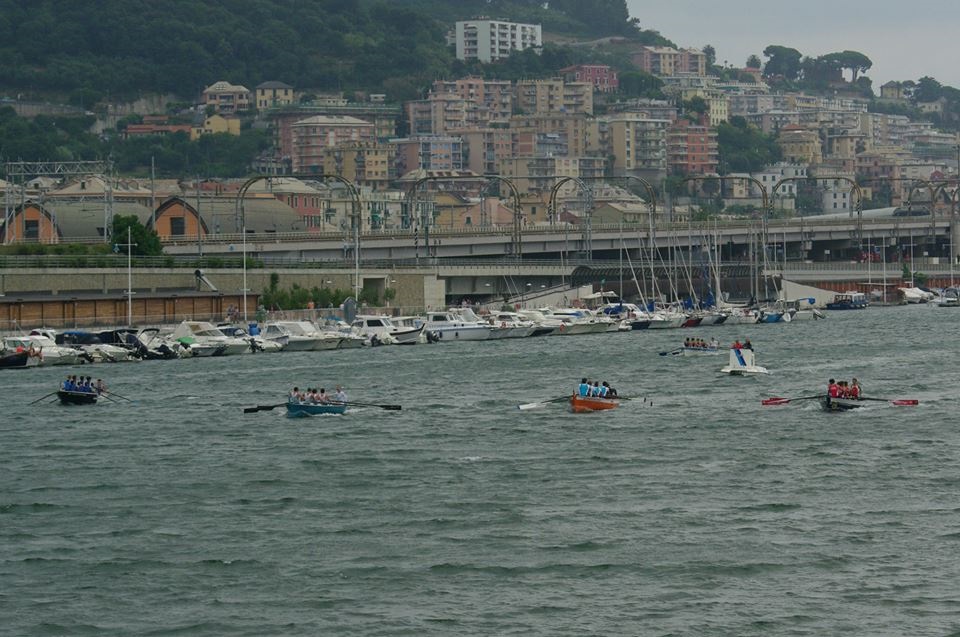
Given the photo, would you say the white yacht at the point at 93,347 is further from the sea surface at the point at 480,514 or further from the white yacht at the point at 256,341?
the sea surface at the point at 480,514

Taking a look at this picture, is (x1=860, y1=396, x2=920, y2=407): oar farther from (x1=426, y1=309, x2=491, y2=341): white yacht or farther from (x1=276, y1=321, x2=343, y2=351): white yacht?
(x1=426, y1=309, x2=491, y2=341): white yacht

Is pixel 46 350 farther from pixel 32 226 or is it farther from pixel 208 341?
pixel 32 226

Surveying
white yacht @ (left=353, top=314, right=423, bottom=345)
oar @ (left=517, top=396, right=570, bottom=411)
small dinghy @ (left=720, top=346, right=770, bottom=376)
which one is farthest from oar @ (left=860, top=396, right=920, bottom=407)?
white yacht @ (left=353, top=314, right=423, bottom=345)

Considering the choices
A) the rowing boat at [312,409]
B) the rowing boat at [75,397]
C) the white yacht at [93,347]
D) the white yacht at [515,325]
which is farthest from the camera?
the white yacht at [515,325]

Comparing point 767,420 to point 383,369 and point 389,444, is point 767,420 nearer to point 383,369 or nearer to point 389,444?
point 389,444

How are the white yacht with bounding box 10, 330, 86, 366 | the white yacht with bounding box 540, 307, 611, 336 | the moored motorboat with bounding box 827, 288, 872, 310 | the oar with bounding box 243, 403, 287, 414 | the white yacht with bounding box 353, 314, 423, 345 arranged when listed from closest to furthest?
the oar with bounding box 243, 403, 287, 414
the white yacht with bounding box 10, 330, 86, 366
the white yacht with bounding box 353, 314, 423, 345
the white yacht with bounding box 540, 307, 611, 336
the moored motorboat with bounding box 827, 288, 872, 310

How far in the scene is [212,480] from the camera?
54.4 meters

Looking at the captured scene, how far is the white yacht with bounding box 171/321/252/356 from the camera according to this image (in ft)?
316

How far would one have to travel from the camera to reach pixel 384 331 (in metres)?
106

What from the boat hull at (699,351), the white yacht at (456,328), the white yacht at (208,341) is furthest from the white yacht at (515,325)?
the white yacht at (208,341)

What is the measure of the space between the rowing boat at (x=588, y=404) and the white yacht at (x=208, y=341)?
1183 inches

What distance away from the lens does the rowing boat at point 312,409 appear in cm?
6844

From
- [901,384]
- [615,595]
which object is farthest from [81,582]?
[901,384]

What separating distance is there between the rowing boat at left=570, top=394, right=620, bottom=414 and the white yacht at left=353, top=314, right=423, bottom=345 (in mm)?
35224
